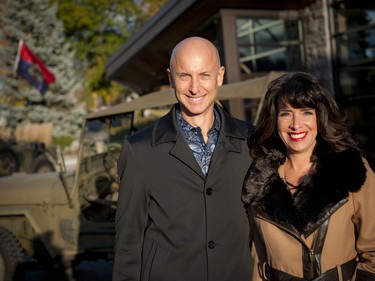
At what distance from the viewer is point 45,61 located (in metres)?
27.1

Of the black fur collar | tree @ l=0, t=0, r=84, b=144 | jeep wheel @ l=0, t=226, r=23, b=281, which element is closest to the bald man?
the black fur collar

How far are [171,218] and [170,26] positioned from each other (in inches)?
283

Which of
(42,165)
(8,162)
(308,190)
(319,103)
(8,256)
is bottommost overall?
(8,256)

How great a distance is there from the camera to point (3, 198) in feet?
17.1

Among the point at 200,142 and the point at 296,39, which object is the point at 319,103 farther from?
the point at 296,39

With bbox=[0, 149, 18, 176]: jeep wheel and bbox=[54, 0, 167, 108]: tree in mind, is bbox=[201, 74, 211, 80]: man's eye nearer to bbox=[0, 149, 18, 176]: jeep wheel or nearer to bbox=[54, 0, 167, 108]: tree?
bbox=[0, 149, 18, 176]: jeep wheel

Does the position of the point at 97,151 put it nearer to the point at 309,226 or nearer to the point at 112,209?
the point at 112,209

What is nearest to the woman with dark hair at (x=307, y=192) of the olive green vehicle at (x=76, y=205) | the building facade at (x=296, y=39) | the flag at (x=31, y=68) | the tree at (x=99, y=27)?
the olive green vehicle at (x=76, y=205)

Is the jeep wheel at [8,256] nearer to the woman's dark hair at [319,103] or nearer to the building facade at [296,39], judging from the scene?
the woman's dark hair at [319,103]

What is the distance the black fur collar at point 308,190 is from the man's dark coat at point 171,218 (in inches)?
7.1

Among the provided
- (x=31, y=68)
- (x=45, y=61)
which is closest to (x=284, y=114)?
(x=31, y=68)

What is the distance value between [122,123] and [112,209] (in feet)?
3.18

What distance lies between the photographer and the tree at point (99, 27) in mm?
29922

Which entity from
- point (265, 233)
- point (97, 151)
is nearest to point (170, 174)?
point (265, 233)
